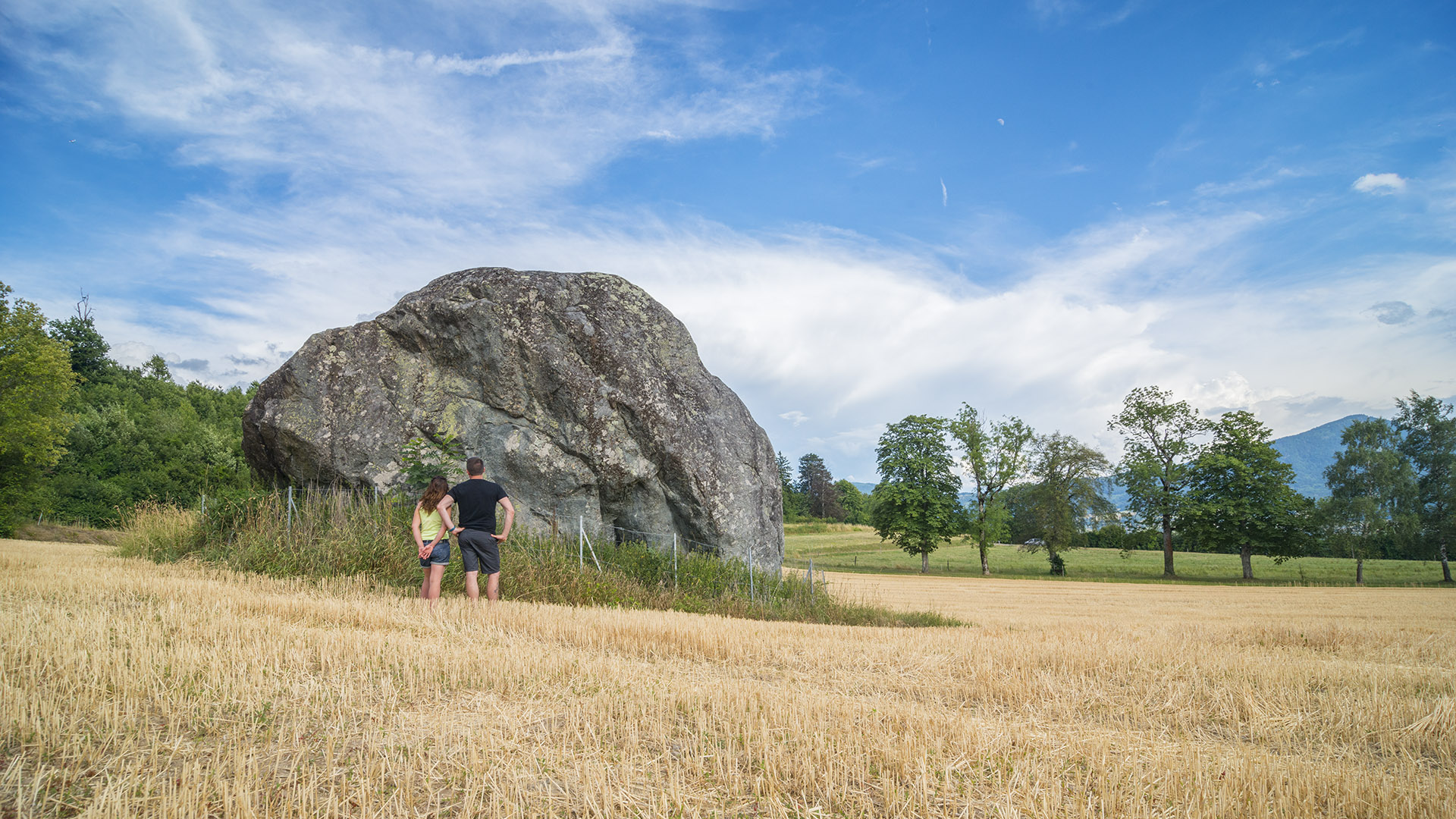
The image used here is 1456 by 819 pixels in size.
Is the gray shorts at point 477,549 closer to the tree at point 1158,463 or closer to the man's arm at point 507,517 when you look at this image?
the man's arm at point 507,517

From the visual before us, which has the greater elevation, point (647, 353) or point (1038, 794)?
point (647, 353)

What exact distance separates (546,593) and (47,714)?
7.97 metres

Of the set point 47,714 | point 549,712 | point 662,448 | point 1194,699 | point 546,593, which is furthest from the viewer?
point 662,448

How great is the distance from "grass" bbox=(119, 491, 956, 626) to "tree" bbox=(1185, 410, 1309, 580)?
36457 mm

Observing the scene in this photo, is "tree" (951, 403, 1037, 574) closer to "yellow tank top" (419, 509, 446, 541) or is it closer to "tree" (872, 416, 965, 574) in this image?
"tree" (872, 416, 965, 574)

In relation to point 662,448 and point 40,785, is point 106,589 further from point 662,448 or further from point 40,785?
point 662,448

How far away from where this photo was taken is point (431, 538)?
32.3 feet

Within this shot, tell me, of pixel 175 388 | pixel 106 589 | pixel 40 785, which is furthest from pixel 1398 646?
pixel 175 388

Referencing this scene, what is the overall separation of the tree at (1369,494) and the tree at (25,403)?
64896 mm

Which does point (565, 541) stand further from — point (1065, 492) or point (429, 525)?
point (1065, 492)

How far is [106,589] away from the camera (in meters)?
8.48

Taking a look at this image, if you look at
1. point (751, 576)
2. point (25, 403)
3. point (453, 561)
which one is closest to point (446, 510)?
point (453, 561)

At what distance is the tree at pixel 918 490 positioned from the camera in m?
46.2

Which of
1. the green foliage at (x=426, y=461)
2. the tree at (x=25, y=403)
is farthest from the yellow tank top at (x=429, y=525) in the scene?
the tree at (x=25, y=403)
